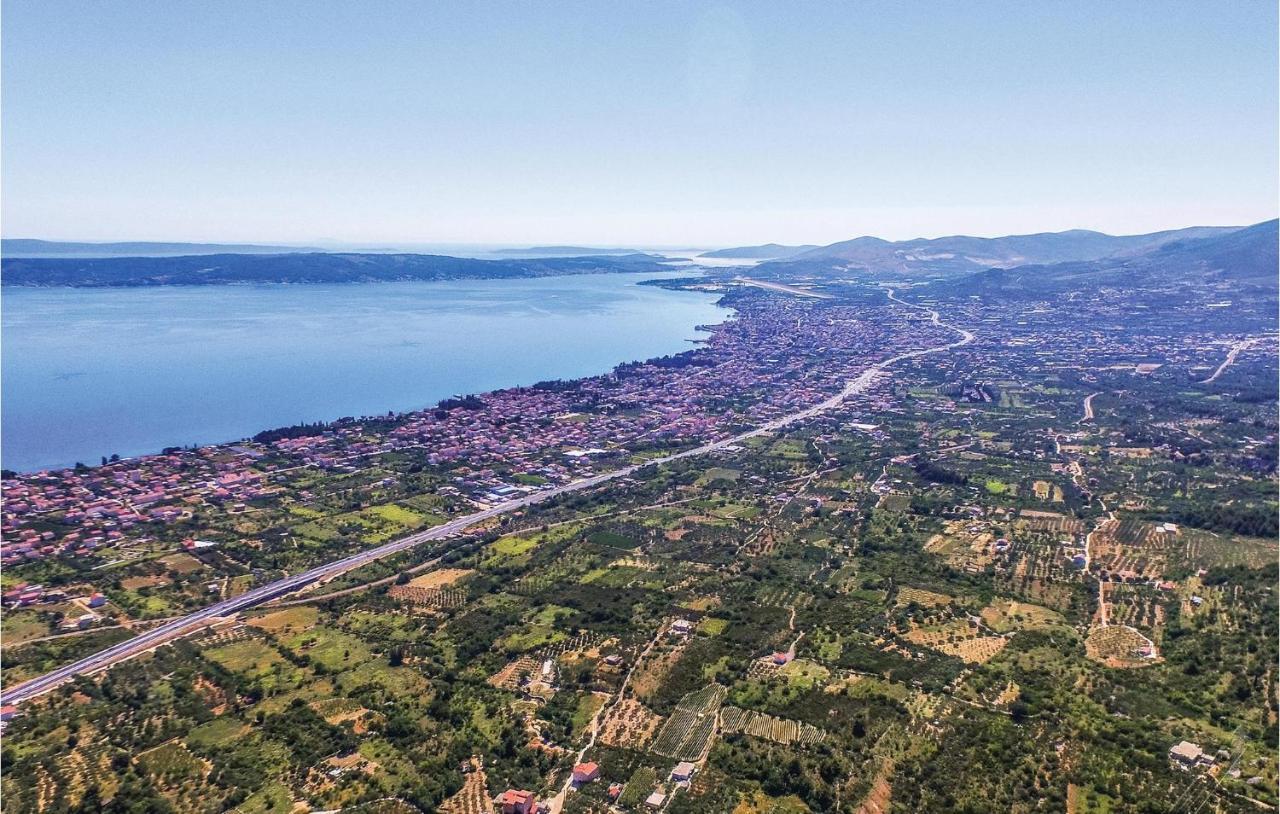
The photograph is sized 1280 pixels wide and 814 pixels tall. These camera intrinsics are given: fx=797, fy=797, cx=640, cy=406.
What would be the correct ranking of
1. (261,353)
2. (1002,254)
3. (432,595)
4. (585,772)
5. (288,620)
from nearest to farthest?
1. (585,772)
2. (288,620)
3. (432,595)
4. (261,353)
5. (1002,254)

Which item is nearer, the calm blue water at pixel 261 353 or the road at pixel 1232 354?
the calm blue water at pixel 261 353

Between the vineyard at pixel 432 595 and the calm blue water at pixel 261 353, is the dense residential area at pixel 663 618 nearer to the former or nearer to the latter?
the vineyard at pixel 432 595

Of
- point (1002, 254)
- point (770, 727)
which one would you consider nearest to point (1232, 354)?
point (770, 727)

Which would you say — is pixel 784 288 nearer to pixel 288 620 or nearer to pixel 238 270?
pixel 238 270

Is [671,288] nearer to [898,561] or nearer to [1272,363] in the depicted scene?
[1272,363]

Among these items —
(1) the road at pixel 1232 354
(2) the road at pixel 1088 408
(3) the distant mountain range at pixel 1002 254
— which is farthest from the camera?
(3) the distant mountain range at pixel 1002 254

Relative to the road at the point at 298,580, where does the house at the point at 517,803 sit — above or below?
above

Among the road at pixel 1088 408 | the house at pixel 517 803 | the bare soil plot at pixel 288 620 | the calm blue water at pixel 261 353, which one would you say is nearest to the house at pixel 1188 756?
the house at pixel 517 803
